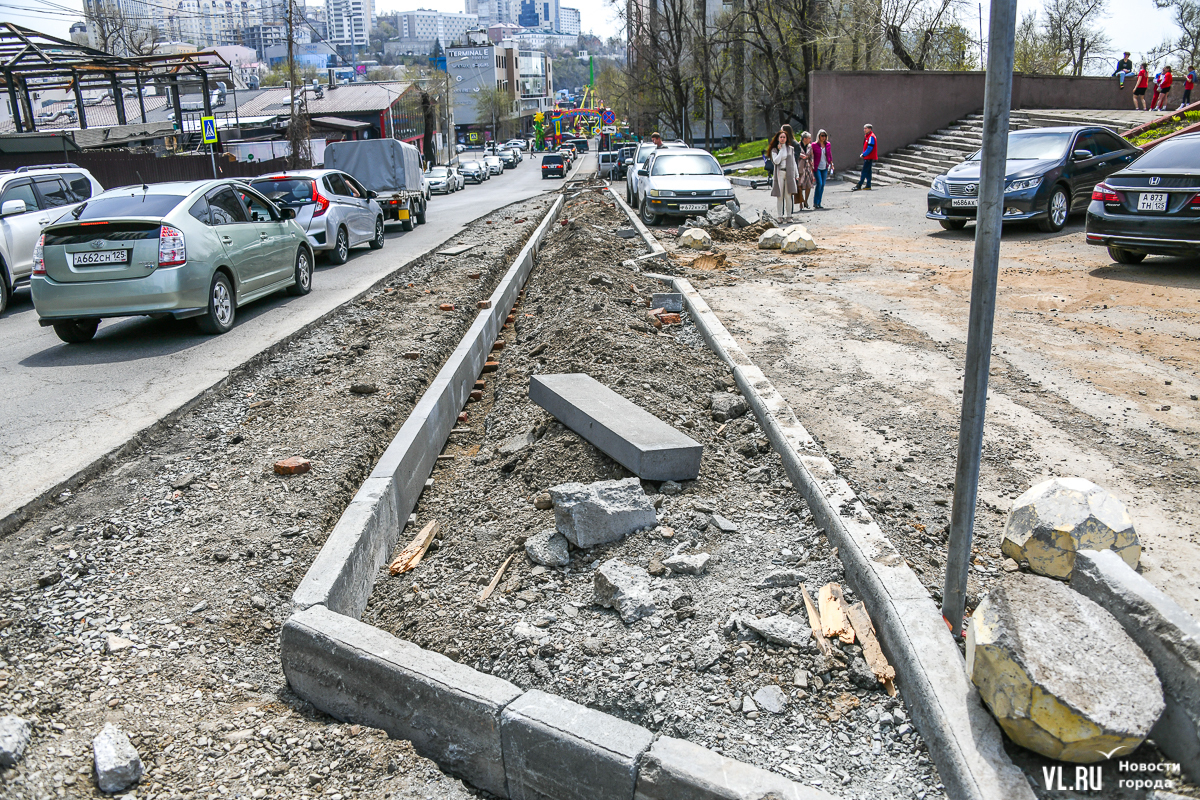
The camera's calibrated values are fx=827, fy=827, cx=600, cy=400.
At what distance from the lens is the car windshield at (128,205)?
28.9ft

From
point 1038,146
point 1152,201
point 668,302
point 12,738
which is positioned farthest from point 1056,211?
point 12,738

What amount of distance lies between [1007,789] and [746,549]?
1755 millimetres

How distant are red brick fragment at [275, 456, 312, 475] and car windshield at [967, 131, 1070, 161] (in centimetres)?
1336

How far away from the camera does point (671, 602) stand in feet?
11.4

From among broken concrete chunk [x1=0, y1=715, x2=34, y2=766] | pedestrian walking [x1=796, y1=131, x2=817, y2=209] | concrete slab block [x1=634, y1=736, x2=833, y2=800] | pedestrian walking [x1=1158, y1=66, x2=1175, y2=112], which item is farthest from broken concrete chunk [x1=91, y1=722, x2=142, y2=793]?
pedestrian walking [x1=1158, y1=66, x2=1175, y2=112]

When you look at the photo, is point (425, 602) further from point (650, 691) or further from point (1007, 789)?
point (1007, 789)

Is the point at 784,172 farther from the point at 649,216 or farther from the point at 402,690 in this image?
the point at 402,690

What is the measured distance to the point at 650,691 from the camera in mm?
2982

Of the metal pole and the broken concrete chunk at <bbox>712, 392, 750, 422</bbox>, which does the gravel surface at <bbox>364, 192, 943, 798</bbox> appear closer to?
the broken concrete chunk at <bbox>712, 392, 750, 422</bbox>

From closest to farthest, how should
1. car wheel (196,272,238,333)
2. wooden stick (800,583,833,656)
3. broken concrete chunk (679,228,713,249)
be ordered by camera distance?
1. wooden stick (800,583,833,656)
2. car wheel (196,272,238,333)
3. broken concrete chunk (679,228,713,249)

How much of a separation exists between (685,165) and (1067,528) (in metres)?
17.2

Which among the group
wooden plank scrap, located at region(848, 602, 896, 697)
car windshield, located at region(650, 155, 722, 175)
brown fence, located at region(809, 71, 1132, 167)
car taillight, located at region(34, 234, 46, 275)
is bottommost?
wooden plank scrap, located at region(848, 602, 896, 697)

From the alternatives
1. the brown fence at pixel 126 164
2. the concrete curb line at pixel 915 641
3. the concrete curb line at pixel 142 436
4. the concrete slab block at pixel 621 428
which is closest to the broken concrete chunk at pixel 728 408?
the concrete slab block at pixel 621 428

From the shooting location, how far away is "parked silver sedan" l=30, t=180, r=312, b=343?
27.8 ft
